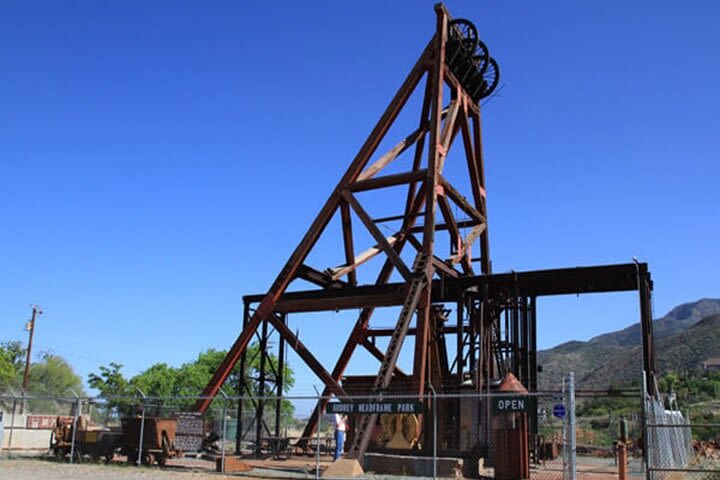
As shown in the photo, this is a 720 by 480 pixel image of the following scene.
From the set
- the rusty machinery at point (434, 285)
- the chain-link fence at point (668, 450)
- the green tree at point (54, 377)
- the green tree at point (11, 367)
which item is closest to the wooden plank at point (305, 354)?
the rusty machinery at point (434, 285)

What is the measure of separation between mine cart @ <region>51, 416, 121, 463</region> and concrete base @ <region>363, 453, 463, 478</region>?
920cm

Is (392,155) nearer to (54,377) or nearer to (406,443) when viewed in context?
(406,443)

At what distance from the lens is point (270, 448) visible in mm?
30438

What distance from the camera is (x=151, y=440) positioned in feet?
80.4

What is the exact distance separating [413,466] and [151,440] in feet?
29.6

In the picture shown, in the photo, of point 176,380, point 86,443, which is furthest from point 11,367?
point 86,443

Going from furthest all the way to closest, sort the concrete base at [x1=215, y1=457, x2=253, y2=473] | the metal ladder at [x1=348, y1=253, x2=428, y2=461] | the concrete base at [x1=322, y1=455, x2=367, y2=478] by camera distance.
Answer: the metal ladder at [x1=348, y1=253, x2=428, y2=461] < the concrete base at [x1=215, y1=457, x2=253, y2=473] < the concrete base at [x1=322, y1=455, x2=367, y2=478]

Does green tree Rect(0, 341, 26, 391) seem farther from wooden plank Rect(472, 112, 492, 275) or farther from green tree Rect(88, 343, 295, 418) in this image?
wooden plank Rect(472, 112, 492, 275)

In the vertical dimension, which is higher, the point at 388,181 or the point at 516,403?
the point at 388,181

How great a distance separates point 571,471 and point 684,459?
46.4ft

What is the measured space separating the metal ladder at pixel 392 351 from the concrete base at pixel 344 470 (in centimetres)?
162

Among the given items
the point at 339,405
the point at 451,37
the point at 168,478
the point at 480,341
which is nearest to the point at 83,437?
the point at 168,478

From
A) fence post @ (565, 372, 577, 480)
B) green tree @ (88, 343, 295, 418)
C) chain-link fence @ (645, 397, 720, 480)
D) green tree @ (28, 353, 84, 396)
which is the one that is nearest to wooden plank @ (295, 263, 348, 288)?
chain-link fence @ (645, 397, 720, 480)

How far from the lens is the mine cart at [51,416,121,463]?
993 inches
